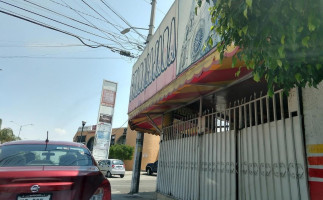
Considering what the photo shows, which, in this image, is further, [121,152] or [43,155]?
[121,152]

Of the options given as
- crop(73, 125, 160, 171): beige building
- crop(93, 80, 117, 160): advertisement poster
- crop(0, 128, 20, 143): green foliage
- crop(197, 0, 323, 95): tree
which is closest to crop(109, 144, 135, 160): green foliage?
crop(73, 125, 160, 171): beige building

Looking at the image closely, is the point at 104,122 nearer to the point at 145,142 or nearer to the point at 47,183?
the point at 145,142

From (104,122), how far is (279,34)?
20.3 metres

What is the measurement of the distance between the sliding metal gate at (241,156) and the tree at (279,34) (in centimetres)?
140

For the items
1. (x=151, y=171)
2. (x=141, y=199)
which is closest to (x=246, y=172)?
(x=141, y=199)

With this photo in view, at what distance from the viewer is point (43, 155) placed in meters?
3.84

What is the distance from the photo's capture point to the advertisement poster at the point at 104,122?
20953 millimetres

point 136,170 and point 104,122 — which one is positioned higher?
point 104,122

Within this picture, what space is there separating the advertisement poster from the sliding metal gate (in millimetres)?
14355

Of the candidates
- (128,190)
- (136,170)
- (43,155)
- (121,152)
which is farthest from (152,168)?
(43,155)

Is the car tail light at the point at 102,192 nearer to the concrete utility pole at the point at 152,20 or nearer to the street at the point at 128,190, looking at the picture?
the street at the point at 128,190

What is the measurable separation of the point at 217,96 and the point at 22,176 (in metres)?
4.32

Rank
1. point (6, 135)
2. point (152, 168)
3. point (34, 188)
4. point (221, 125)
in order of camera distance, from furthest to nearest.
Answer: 1. point (6, 135)
2. point (152, 168)
3. point (221, 125)
4. point (34, 188)

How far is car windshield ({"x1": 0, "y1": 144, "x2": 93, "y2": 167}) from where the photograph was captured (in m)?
3.57
